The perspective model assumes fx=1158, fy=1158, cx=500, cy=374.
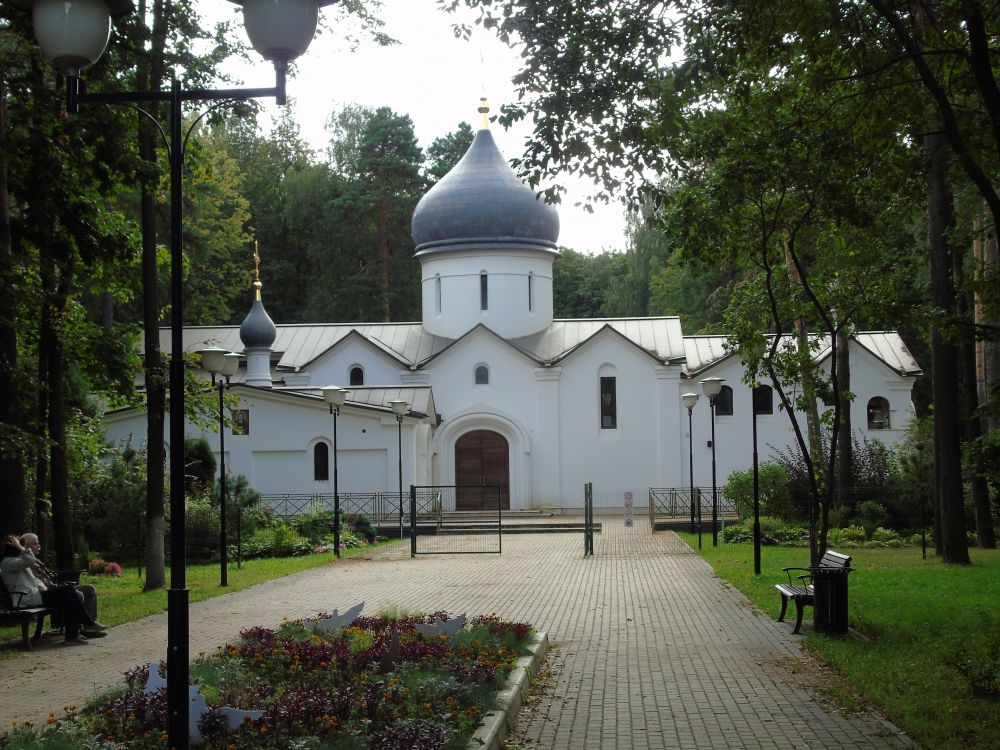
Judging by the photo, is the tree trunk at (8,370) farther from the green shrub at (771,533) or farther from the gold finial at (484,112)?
the gold finial at (484,112)

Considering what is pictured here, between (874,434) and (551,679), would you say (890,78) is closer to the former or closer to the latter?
(551,679)

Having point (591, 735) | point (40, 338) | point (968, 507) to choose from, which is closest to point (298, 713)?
point (591, 735)

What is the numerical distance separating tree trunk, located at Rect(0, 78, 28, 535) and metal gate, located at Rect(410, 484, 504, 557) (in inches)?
418

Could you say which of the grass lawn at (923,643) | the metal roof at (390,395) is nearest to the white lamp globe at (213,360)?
the grass lawn at (923,643)

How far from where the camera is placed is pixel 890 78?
12.2 meters

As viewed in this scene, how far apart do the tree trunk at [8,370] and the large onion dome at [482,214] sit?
93.1 feet

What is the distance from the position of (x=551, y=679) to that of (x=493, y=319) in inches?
1312

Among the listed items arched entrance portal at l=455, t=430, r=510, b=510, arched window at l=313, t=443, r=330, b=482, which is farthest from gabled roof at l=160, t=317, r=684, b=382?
arched window at l=313, t=443, r=330, b=482

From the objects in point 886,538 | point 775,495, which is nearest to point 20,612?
point 886,538

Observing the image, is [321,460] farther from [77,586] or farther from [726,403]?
[77,586]

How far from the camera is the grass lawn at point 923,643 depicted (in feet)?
27.0

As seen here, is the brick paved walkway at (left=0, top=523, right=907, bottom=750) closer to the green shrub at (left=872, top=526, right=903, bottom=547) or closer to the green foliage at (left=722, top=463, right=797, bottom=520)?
the green shrub at (left=872, top=526, right=903, bottom=547)

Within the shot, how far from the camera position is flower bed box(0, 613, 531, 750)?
699cm

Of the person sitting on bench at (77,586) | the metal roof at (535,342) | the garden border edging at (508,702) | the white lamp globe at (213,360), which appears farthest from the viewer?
the metal roof at (535,342)
